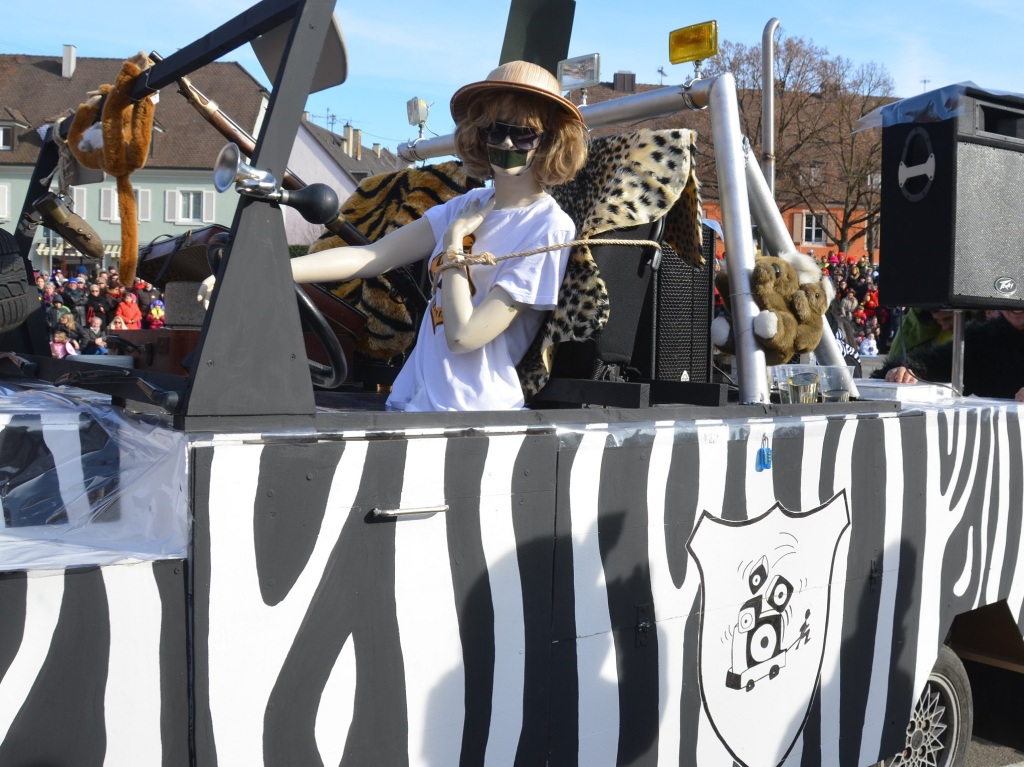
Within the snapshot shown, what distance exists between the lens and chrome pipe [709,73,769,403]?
2887mm

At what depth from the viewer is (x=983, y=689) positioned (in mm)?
4023

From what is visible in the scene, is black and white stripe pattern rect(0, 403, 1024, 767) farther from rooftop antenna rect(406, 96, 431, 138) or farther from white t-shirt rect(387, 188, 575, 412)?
rooftop antenna rect(406, 96, 431, 138)

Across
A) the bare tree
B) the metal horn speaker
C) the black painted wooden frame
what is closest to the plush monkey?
the black painted wooden frame

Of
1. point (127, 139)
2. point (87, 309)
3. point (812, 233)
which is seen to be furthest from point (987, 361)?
point (812, 233)

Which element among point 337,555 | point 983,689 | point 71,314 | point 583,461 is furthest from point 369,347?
point 71,314

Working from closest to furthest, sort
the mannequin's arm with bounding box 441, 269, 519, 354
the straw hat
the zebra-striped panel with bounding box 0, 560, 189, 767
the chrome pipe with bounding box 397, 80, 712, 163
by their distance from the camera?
the zebra-striped panel with bounding box 0, 560, 189, 767, the mannequin's arm with bounding box 441, 269, 519, 354, the straw hat, the chrome pipe with bounding box 397, 80, 712, 163

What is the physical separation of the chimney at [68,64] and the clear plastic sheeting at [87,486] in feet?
8.79

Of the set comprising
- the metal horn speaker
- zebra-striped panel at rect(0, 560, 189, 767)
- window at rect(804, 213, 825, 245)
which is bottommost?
zebra-striped panel at rect(0, 560, 189, 767)

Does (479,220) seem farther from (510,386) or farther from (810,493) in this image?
(810,493)

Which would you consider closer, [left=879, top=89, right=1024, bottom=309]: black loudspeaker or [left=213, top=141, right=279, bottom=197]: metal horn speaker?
[left=213, top=141, right=279, bottom=197]: metal horn speaker

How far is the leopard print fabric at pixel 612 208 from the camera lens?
2.72 meters

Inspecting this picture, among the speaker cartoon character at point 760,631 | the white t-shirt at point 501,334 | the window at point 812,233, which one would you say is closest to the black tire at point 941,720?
the speaker cartoon character at point 760,631

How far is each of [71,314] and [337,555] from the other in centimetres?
1036

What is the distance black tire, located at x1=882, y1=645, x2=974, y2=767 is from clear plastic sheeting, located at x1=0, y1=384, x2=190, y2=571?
8.16 feet
